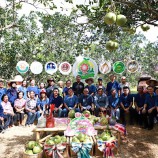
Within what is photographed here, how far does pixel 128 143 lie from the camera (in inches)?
219

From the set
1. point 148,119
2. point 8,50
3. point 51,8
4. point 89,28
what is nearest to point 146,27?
point 89,28

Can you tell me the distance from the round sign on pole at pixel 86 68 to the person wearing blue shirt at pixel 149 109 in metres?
2.57

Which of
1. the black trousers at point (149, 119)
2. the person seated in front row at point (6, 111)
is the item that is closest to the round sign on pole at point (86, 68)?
the black trousers at point (149, 119)

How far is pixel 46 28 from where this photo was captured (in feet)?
52.7

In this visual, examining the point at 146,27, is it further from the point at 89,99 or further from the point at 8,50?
the point at 8,50

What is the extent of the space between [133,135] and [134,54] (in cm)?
2317

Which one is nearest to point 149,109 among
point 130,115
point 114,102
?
point 130,115

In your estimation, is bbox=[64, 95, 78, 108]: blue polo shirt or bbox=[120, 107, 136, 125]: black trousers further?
bbox=[64, 95, 78, 108]: blue polo shirt

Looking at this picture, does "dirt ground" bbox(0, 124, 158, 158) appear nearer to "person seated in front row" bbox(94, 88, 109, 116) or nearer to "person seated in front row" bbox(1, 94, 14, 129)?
"person seated in front row" bbox(1, 94, 14, 129)

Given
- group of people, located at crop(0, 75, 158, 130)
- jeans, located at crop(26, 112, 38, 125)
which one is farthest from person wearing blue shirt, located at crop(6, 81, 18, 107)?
→ jeans, located at crop(26, 112, 38, 125)

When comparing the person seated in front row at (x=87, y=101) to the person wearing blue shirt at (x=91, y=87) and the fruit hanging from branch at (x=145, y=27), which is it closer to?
the person wearing blue shirt at (x=91, y=87)

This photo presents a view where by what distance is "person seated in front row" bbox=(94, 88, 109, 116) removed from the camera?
7.45 meters

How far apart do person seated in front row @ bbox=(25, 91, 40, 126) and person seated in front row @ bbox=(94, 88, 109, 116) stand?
191 centimetres

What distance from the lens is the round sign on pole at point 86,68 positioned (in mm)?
8930
